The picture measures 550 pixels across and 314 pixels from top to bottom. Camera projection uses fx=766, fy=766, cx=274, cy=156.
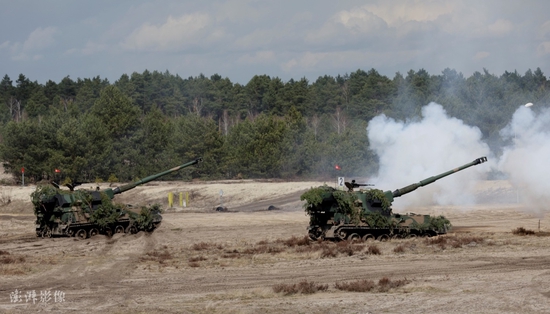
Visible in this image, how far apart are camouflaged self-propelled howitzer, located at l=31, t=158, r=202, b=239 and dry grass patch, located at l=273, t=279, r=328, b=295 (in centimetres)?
1851

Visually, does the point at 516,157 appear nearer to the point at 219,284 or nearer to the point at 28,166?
the point at 219,284

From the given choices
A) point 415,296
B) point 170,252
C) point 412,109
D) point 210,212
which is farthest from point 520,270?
point 412,109

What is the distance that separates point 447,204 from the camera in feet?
164

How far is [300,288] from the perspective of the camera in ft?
67.1

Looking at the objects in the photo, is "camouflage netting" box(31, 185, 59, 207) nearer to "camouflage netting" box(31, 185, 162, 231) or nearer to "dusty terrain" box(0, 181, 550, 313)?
"camouflage netting" box(31, 185, 162, 231)

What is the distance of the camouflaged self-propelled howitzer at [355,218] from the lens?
105 ft

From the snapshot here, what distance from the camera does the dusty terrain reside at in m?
18.8

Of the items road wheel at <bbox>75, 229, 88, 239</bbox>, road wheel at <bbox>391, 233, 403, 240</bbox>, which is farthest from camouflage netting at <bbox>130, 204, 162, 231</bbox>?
road wheel at <bbox>391, 233, 403, 240</bbox>

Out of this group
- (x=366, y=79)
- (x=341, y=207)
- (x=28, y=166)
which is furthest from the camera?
(x=366, y=79)

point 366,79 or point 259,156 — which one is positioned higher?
point 366,79

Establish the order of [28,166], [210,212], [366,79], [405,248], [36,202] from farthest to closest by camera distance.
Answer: [366,79] → [28,166] → [210,212] → [36,202] → [405,248]

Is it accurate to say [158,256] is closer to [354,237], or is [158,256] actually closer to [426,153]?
[354,237]

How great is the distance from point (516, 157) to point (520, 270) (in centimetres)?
1947

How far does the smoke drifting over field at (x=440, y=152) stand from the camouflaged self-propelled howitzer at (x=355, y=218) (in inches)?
440
